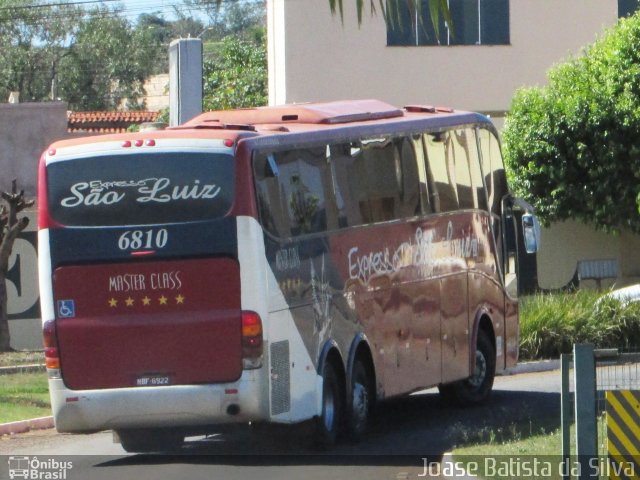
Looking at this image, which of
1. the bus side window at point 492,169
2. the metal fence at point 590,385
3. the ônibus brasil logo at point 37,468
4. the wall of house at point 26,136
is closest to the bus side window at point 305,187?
the ônibus brasil logo at point 37,468

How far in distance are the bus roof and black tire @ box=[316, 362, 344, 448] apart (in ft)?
8.18

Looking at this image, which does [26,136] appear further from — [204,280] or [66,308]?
[204,280]

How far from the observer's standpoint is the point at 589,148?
87.7 ft

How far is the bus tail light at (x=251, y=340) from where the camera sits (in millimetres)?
11352

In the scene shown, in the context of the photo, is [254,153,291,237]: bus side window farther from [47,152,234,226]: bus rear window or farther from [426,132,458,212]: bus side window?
[426,132,458,212]: bus side window

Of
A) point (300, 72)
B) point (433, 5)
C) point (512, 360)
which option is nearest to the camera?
point (433, 5)

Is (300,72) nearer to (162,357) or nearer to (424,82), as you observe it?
(424,82)

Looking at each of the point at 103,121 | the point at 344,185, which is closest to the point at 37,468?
the point at 344,185

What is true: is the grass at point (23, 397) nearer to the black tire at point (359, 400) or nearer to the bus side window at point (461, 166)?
the black tire at point (359, 400)

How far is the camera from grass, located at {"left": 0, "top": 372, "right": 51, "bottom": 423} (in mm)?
15227

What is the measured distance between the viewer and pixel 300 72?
34000 millimetres

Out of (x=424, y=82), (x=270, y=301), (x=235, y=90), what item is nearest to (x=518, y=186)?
(x=424, y=82)

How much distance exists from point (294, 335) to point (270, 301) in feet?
1.82

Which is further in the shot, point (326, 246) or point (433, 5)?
point (326, 246)
